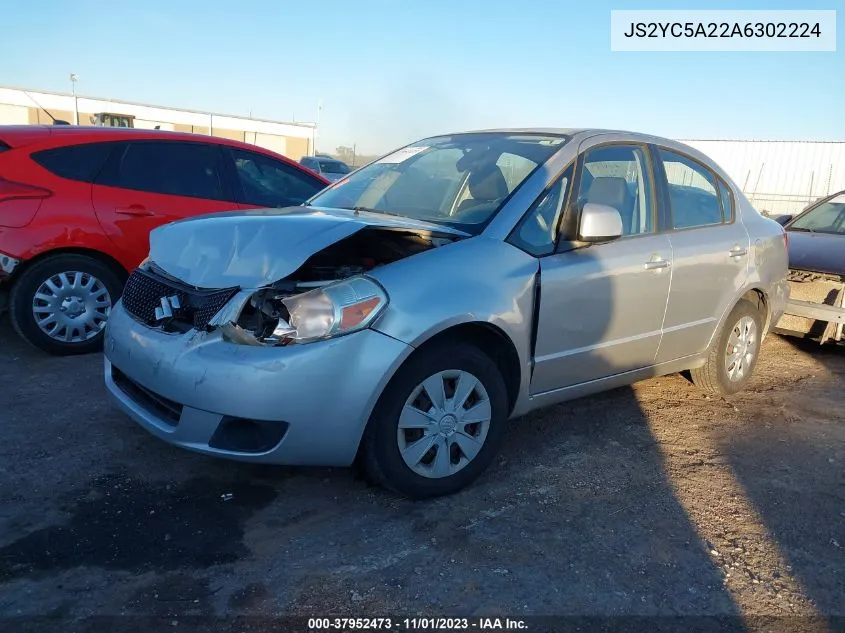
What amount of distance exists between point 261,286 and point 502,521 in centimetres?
146

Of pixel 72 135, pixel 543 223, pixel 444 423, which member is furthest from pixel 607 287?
pixel 72 135

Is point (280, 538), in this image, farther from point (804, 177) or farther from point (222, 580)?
point (804, 177)

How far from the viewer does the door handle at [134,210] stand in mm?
5117

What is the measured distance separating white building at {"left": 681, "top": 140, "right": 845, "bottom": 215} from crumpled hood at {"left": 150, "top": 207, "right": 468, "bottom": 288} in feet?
78.1

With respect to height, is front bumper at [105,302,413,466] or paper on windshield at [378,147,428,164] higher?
paper on windshield at [378,147,428,164]

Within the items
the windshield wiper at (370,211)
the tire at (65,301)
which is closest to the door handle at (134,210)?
the tire at (65,301)

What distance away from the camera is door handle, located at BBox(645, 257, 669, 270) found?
3.81m

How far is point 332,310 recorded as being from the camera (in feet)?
9.03

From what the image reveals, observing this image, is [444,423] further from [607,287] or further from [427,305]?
[607,287]

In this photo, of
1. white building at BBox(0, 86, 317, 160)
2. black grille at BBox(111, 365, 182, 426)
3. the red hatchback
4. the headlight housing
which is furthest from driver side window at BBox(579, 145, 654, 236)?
white building at BBox(0, 86, 317, 160)

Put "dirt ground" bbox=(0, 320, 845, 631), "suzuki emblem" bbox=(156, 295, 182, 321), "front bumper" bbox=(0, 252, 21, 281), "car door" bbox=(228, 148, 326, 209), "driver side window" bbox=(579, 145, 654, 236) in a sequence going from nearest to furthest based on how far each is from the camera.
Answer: "dirt ground" bbox=(0, 320, 845, 631) → "suzuki emblem" bbox=(156, 295, 182, 321) → "driver side window" bbox=(579, 145, 654, 236) → "front bumper" bbox=(0, 252, 21, 281) → "car door" bbox=(228, 148, 326, 209)

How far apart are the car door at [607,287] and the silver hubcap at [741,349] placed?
3.15 ft

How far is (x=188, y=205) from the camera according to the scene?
217 inches

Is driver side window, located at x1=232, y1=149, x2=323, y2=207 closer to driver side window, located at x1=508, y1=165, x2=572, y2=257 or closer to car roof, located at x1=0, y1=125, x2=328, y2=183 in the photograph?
car roof, located at x1=0, y1=125, x2=328, y2=183
